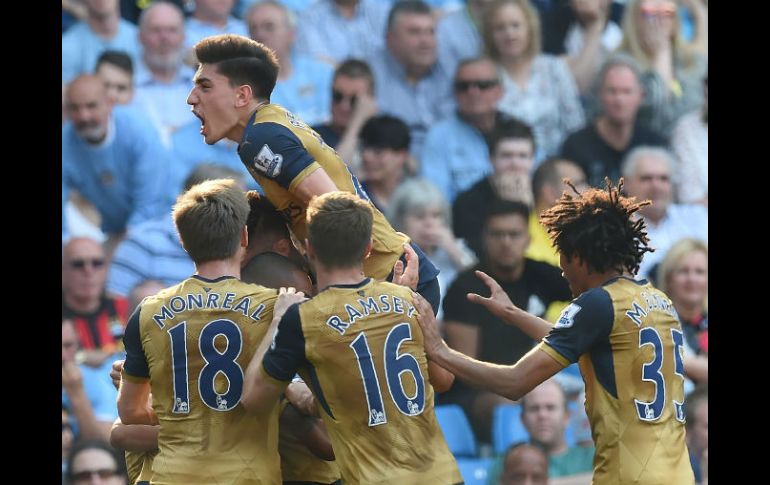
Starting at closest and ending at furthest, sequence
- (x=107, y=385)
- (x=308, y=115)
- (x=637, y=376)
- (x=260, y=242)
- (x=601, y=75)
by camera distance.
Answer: (x=637, y=376) < (x=260, y=242) < (x=107, y=385) < (x=308, y=115) < (x=601, y=75)

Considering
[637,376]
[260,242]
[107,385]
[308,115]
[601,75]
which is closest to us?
[637,376]

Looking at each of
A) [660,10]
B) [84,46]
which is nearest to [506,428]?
[660,10]

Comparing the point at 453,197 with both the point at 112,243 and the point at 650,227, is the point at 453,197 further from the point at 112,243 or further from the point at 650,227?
the point at 112,243

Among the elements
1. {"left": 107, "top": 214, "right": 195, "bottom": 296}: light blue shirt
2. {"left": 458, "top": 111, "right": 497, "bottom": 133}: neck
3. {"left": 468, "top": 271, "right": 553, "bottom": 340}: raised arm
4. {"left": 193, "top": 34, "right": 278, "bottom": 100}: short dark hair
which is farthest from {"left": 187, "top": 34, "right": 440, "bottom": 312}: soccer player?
{"left": 458, "top": 111, "right": 497, "bottom": 133}: neck

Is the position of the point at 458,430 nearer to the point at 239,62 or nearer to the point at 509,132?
the point at 509,132

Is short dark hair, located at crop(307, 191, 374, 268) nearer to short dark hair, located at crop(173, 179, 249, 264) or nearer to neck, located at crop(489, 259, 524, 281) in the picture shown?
short dark hair, located at crop(173, 179, 249, 264)

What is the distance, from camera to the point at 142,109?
400 inches

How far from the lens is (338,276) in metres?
5.09

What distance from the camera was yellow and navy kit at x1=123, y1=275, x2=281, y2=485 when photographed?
515 centimetres

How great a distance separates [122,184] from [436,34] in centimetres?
302

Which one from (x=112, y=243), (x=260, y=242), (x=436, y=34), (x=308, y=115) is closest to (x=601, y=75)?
(x=436, y=34)

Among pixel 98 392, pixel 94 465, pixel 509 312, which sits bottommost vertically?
pixel 94 465

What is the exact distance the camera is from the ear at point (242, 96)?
5.79m

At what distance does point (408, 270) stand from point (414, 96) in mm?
5489
